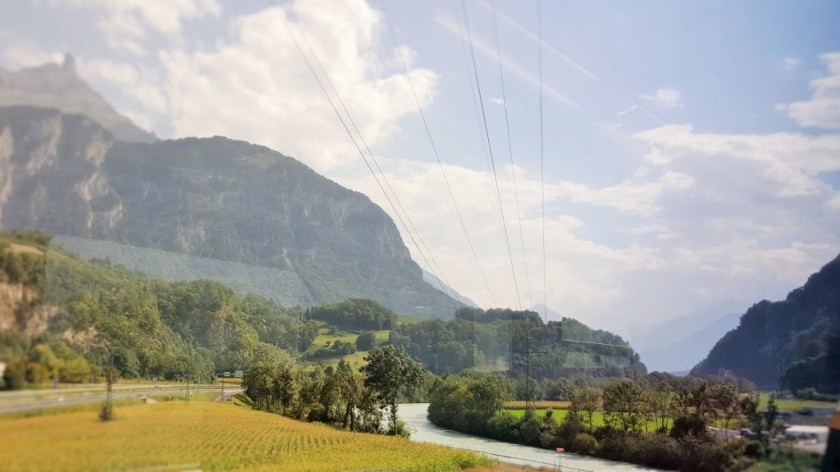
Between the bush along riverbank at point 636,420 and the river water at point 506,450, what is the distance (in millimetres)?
686

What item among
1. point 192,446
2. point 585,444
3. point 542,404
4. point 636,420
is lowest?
point 585,444

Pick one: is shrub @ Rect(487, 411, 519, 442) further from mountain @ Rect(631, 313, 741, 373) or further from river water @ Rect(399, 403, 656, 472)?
mountain @ Rect(631, 313, 741, 373)

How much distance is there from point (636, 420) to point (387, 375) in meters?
13.9

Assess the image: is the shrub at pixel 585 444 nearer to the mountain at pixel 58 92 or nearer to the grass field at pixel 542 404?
the grass field at pixel 542 404

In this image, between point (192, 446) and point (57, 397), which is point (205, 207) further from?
point (57, 397)

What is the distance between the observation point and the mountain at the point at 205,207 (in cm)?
1101

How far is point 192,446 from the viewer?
13.9m

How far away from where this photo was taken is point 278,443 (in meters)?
20.9

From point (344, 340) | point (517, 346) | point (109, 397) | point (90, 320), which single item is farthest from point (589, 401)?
point (90, 320)

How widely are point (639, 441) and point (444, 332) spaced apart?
2190 centimetres

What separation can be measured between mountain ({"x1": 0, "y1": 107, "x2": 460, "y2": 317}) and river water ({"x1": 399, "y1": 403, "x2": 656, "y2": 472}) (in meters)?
10.0

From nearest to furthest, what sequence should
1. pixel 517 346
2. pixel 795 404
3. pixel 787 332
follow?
pixel 795 404
pixel 787 332
pixel 517 346

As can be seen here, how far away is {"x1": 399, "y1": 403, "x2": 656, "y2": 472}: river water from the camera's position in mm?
29516

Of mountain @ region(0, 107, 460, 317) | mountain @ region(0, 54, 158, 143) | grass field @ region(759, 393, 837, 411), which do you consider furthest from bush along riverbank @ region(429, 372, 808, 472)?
mountain @ region(0, 54, 158, 143)
